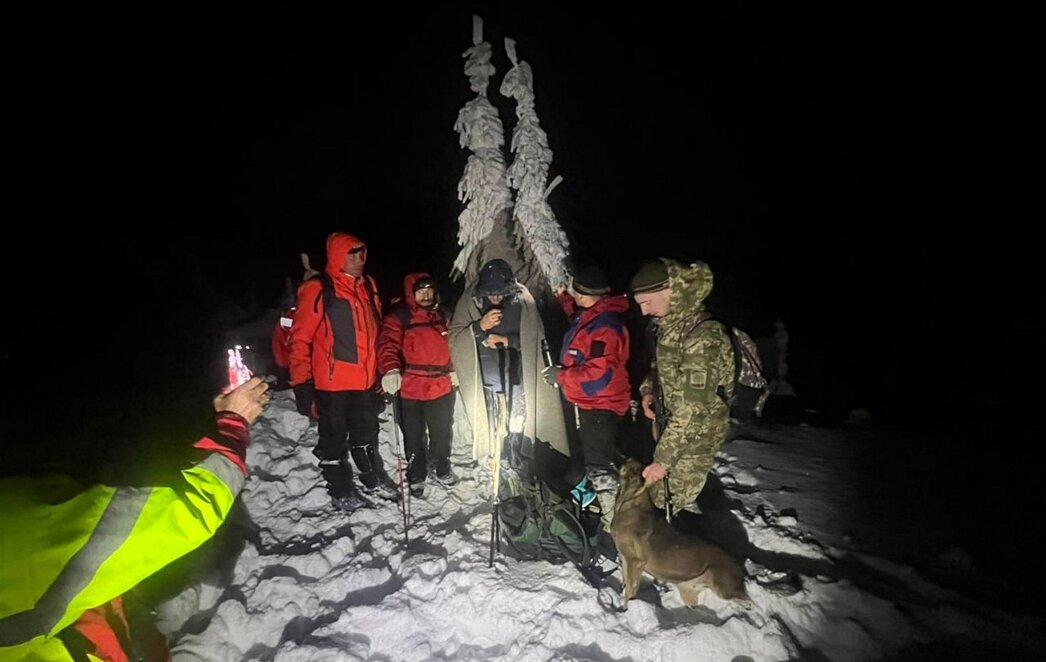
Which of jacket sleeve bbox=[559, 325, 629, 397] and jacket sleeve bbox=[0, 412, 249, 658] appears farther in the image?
jacket sleeve bbox=[559, 325, 629, 397]

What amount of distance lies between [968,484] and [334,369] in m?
6.35

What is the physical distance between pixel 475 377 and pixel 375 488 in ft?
5.07

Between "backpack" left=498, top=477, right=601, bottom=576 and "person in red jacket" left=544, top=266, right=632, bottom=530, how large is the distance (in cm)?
32

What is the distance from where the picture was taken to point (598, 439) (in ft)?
16.7

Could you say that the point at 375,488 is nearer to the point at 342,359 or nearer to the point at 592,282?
the point at 342,359

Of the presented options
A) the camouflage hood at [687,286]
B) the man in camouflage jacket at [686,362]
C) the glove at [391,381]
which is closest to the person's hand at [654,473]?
the man in camouflage jacket at [686,362]

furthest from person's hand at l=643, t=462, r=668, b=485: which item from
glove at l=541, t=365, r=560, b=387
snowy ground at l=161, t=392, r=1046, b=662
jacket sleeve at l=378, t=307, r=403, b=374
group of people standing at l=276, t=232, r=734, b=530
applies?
jacket sleeve at l=378, t=307, r=403, b=374

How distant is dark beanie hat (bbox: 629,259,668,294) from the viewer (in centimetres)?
359

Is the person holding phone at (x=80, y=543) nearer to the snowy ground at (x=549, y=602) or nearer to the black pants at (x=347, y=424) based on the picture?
the snowy ground at (x=549, y=602)

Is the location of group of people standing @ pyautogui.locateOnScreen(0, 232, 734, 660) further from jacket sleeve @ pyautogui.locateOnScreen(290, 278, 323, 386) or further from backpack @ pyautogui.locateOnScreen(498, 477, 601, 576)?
backpack @ pyautogui.locateOnScreen(498, 477, 601, 576)

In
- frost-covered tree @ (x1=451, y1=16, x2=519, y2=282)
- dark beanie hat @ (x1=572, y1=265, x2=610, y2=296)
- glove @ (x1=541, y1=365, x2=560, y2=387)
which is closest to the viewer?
dark beanie hat @ (x1=572, y1=265, x2=610, y2=296)

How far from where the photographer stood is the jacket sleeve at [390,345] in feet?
16.8

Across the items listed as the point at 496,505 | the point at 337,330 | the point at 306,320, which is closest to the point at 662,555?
the point at 496,505

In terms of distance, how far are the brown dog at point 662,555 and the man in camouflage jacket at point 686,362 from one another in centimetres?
22
